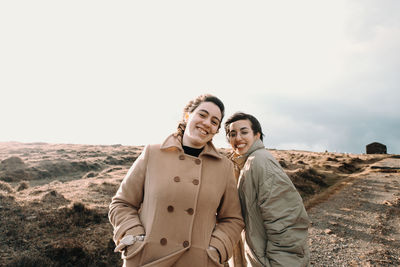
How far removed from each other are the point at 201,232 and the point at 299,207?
44.8 inches

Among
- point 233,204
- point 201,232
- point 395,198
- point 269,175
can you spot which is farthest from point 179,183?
point 395,198

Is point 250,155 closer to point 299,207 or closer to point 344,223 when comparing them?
point 299,207

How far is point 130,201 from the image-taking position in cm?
245

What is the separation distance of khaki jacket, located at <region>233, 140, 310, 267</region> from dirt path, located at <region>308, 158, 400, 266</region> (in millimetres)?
4338

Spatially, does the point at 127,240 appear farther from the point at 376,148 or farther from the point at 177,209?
the point at 376,148

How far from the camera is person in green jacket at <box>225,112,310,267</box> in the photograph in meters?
2.43

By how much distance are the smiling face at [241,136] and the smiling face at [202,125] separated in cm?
59

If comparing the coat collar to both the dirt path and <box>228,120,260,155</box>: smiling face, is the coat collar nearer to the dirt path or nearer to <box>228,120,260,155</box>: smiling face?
<box>228,120,260,155</box>: smiling face

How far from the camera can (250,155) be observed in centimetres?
304

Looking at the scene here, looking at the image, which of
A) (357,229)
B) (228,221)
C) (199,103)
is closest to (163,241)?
(228,221)

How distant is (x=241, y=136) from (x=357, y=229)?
741 cm

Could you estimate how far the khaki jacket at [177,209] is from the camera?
7.25 feet

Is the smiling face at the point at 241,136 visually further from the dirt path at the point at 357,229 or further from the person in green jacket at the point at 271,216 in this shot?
the dirt path at the point at 357,229

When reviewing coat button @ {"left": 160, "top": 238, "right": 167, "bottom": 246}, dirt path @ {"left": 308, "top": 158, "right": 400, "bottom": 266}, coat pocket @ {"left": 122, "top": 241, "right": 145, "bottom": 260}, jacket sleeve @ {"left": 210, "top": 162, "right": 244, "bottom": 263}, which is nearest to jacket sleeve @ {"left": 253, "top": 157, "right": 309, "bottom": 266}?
jacket sleeve @ {"left": 210, "top": 162, "right": 244, "bottom": 263}
